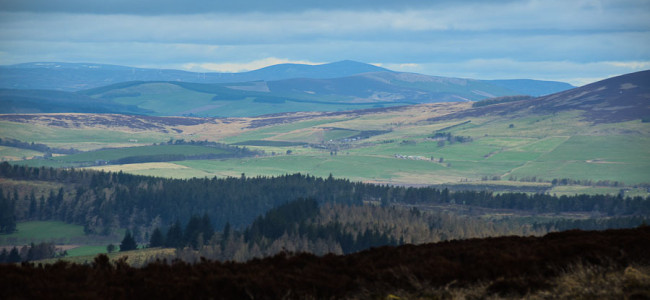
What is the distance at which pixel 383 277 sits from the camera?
29.8 metres

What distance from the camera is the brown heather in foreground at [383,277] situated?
27.0m

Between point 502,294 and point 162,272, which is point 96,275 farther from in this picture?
point 502,294

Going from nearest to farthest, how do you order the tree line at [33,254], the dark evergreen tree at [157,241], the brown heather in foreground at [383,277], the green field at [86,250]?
1. the brown heather in foreground at [383,277]
2. the tree line at [33,254]
3. the dark evergreen tree at [157,241]
4. the green field at [86,250]

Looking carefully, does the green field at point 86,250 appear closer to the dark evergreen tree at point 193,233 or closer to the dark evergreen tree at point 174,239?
the dark evergreen tree at point 174,239

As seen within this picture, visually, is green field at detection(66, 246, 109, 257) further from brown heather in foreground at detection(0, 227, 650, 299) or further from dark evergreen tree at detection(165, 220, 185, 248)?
brown heather in foreground at detection(0, 227, 650, 299)

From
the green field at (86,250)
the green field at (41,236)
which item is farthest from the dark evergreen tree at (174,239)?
the green field at (41,236)

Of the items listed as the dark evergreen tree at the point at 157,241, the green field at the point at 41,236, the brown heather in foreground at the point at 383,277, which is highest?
the brown heather in foreground at the point at 383,277

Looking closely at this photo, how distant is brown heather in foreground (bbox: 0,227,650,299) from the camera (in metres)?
27.0

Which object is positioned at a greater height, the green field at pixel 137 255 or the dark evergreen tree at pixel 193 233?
the dark evergreen tree at pixel 193 233

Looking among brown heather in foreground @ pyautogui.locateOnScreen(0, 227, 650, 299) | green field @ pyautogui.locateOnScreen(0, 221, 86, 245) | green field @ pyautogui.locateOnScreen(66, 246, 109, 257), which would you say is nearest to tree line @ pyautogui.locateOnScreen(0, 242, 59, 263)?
green field @ pyautogui.locateOnScreen(66, 246, 109, 257)

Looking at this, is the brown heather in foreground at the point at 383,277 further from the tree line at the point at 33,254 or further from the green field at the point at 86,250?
the green field at the point at 86,250

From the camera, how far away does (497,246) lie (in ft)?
122

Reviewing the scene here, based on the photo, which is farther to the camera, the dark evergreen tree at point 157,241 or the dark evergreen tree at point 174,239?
the dark evergreen tree at point 157,241

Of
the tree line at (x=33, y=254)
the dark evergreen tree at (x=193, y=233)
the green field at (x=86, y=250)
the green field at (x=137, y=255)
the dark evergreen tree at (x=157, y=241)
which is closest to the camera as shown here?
the green field at (x=137, y=255)
